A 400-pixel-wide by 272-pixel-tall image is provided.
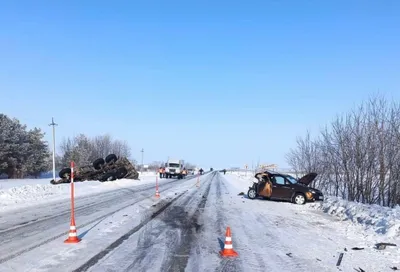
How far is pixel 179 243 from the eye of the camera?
943cm

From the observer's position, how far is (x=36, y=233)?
10523 millimetres

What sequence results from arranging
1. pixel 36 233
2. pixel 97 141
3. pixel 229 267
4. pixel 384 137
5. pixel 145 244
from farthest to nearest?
pixel 97 141 → pixel 384 137 → pixel 36 233 → pixel 145 244 → pixel 229 267

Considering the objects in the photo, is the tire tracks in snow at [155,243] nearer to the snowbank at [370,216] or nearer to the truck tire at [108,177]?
the snowbank at [370,216]

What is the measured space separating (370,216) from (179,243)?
25.5 ft

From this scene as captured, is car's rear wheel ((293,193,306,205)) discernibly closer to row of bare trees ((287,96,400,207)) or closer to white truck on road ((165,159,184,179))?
row of bare trees ((287,96,400,207))

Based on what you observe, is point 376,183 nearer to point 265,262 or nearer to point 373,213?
point 373,213

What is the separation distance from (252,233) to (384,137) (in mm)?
15118

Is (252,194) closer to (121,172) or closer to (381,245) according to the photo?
(381,245)

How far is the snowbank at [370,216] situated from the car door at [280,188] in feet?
9.85

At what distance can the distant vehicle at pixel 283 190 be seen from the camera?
71.4 ft

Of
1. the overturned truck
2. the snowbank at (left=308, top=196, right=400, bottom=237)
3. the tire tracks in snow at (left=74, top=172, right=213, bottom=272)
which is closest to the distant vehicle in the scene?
the snowbank at (left=308, top=196, right=400, bottom=237)

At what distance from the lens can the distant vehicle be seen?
21766 millimetres

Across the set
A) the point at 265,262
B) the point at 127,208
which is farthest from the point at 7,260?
the point at 127,208

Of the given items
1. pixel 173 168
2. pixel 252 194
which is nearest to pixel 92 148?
pixel 173 168
